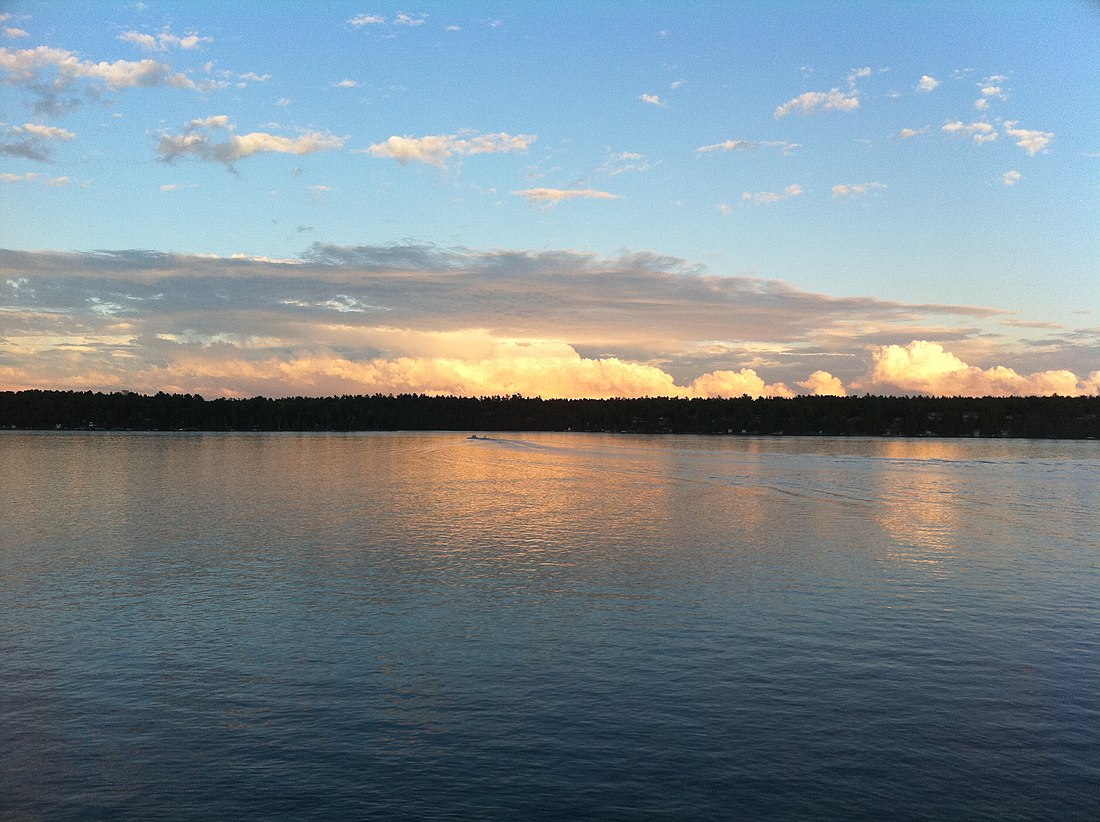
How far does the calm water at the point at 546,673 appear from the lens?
15508 mm

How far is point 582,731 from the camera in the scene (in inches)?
710

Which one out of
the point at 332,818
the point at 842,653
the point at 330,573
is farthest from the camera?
the point at 330,573

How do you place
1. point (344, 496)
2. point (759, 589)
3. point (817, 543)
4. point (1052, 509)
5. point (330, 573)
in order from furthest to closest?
point (344, 496), point (1052, 509), point (817, 543), point (330, 573), point (759, 589)

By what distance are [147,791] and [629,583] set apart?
21269 mm

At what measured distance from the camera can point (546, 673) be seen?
22.0 metres

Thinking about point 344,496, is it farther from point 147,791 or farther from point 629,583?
point 147,791

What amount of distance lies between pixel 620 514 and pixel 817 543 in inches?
666

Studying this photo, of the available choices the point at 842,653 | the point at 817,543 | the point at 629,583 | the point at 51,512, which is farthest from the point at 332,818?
the point at 51,512

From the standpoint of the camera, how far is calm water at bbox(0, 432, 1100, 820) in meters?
15.5

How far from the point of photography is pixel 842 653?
2386 centimetres

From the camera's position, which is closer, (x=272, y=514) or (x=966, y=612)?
(x=966, y=612)

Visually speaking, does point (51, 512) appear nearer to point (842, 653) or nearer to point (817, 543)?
point (817, 543)

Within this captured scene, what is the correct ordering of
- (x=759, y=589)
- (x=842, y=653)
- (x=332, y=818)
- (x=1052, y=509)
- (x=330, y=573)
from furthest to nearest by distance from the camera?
1. (x=1052, y=509)
2. (x=330, y=573)
3. (x=759, y=589)
4. (x=842, y=653)
5. (x=332, y=818)

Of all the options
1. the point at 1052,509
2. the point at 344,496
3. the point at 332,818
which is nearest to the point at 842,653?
the point at 332,818
